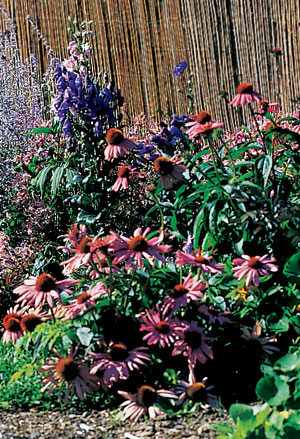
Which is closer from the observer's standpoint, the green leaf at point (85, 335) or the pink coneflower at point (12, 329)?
the green leaf at point (85, 335)

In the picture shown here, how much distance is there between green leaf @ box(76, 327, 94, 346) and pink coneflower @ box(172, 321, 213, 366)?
308mm

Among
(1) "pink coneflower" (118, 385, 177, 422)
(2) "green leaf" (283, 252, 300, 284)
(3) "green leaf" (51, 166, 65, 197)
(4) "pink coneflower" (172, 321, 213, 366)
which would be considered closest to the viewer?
(1) "pink coneflower" (118, 385, 177, 422)

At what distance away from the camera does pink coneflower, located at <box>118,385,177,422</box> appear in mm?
2135

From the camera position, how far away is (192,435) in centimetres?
199

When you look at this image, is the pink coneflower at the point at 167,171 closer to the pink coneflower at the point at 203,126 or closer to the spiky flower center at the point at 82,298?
the pink coneflower at the point at 203,126

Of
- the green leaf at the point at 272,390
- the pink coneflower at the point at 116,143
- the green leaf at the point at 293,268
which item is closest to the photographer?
the green leaf at the point at 272,390

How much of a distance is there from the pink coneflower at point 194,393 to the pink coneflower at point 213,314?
211mm

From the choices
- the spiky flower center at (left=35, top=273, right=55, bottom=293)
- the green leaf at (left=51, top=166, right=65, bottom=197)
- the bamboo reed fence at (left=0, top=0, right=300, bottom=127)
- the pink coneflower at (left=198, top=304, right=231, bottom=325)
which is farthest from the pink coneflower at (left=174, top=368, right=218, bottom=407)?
the bamboo reed fence at (left=0, top=0, right=300, bottom=127)

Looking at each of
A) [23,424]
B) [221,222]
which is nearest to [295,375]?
[221,222]

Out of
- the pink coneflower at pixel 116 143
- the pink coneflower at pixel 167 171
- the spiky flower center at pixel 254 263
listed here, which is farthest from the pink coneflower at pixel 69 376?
the pink coneflower at pixel 116 143

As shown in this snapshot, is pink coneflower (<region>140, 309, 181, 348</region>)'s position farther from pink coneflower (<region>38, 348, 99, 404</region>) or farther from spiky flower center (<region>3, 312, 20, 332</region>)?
spiky flower center (<region>3, 312, 20, 332</region>)

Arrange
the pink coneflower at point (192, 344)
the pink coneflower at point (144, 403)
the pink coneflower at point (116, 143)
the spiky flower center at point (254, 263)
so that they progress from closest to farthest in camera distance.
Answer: the pink coneflower at point (144, 403) < the pink coneflower at point (192, 344) < the spiky flower center at point (254, 263) < the pink coneflower at point (116, 143)

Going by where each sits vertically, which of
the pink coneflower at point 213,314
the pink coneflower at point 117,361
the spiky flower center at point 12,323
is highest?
the spiky flower center at point 12,323

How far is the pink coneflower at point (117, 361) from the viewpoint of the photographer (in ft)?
7.20
